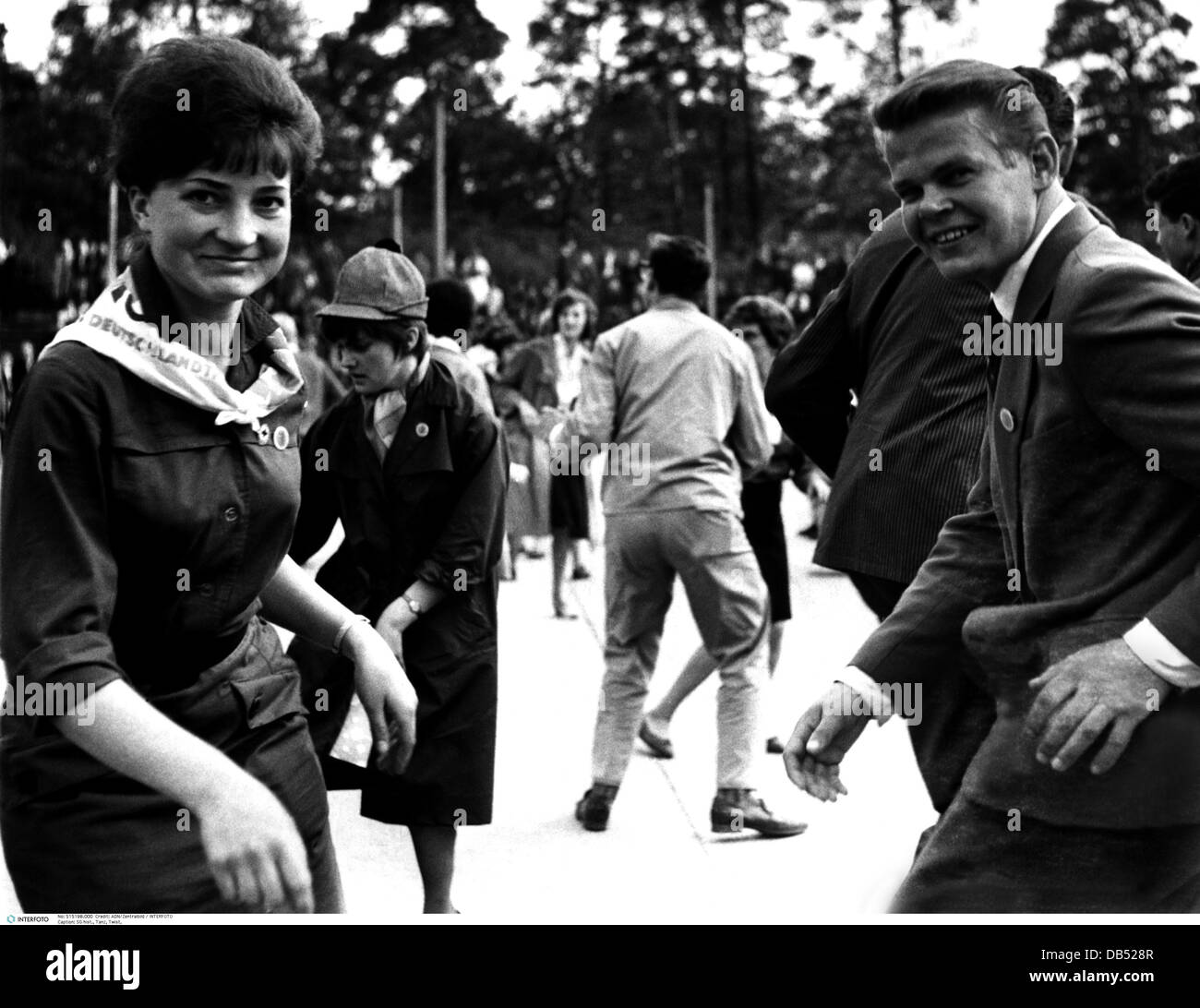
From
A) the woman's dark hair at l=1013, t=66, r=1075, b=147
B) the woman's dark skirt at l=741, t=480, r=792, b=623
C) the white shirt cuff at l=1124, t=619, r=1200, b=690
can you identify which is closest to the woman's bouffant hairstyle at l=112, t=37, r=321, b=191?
the white shirt cuff at l=1124, t=619, r=1200, b=690

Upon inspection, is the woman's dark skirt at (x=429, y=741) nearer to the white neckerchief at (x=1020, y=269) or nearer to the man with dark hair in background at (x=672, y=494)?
the man with dark hair in background at (x=672, y=494)

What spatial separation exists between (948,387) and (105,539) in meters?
2.20

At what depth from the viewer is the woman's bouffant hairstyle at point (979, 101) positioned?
2.39m

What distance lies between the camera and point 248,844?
1981 millimetres

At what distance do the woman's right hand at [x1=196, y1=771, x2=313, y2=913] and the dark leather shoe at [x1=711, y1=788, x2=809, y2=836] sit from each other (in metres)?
3.70

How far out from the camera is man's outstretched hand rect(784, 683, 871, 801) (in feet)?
8.54

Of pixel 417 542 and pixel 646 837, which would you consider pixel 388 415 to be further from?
pixel 646 837

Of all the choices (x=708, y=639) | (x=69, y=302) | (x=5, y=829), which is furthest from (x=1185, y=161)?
(x=69, y=302)

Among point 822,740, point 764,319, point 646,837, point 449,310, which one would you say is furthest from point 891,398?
point 764,319

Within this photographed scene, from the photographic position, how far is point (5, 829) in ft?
7.24

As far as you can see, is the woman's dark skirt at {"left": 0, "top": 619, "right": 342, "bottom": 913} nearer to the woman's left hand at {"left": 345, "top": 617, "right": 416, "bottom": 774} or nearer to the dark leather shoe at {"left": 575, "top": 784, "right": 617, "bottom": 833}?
the woman's left hand at {"left": 345, "top": 617, "right": 416, "bottom": 774}

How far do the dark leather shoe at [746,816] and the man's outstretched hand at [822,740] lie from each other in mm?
3003
